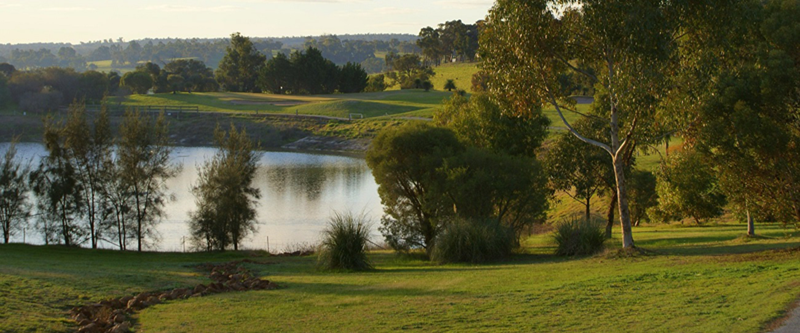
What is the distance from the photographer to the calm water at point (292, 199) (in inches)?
1478

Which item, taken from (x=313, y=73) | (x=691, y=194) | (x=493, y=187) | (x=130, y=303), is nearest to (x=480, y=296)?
(x=130, y=303)

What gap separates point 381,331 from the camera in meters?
11.0

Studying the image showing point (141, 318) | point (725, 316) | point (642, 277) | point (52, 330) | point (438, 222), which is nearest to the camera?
point (725, 316)

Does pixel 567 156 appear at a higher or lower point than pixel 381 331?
higher

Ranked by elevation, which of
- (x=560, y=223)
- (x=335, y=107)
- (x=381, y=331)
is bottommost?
(x=381, y=331)

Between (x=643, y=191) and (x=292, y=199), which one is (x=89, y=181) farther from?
(x=643, y=191)

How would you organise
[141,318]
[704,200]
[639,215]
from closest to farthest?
1. [141,318]
2. [704,200]
3. [639,215]

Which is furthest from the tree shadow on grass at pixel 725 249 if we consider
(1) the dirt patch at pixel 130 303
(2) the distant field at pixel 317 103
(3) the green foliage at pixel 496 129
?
(2) the distant field at pixel 317 103

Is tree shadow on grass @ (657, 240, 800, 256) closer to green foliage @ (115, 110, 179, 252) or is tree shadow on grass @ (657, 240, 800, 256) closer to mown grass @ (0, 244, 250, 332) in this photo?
mown grass @ (0, 244, 250, 332)

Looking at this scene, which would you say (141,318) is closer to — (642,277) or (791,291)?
(642,277)

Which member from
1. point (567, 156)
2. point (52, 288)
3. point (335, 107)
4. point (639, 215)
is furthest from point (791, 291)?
point (335, 107)

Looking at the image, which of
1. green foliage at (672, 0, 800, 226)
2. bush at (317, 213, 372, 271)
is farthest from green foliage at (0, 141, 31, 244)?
green foliage at (672, 0, 800, 226)

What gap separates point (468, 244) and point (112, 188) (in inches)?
866

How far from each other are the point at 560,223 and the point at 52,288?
14581 millimetres
